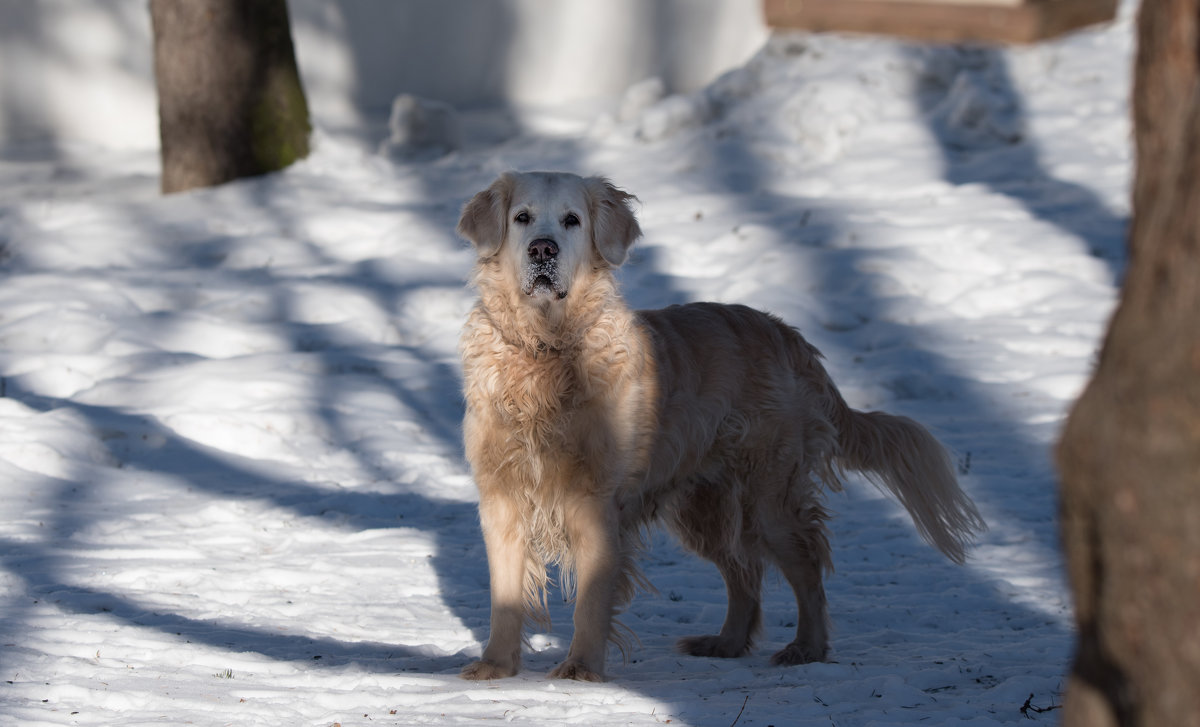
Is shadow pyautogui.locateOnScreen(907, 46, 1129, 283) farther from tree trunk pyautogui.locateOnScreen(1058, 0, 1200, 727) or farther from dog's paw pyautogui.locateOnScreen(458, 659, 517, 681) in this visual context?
tree trunk pyautogui.locateOnScreen(1058, 0, 1200, 727)

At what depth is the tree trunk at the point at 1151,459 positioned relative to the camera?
1.47 metres

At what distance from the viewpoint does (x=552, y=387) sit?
12.8ft

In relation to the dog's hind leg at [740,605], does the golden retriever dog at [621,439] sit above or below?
above

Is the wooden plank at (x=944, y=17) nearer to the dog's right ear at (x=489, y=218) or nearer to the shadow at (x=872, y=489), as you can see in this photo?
the shadow at (x=872, y=489)

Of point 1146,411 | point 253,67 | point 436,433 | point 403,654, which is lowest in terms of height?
point 436,433

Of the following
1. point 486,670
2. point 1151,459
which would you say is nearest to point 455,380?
point 486,670

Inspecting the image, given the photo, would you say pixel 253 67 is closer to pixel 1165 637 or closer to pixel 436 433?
pixel 436 433

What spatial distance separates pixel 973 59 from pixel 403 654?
29.8 ft

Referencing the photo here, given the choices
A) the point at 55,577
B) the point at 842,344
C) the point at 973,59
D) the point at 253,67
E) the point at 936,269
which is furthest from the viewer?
the point at 973,59

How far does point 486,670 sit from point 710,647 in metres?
0.94

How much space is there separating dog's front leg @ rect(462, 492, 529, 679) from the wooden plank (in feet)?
6.57

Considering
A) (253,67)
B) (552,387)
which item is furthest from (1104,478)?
(253,67)

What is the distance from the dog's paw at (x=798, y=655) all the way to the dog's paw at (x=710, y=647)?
18 cm

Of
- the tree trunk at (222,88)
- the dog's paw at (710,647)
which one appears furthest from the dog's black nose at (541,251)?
the tree trunk at (222,88)
